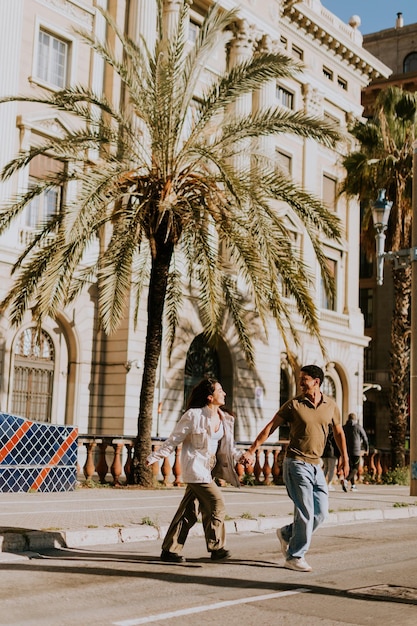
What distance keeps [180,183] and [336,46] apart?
81.3 ft

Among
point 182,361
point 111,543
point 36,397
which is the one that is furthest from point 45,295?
point 182,361

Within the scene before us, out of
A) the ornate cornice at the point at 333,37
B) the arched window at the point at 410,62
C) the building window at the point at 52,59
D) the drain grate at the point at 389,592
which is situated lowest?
the drain grate at the point at 389,592

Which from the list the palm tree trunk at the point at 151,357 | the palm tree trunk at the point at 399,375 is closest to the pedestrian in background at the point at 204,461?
the palm tree trunk at the point at 151,357

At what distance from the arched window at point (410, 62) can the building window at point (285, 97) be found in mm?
26093

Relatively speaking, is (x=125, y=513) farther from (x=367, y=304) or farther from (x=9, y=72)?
(x=367, y=304)

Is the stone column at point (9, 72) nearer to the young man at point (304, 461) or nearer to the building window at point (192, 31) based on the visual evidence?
the building window at point (192, 31)

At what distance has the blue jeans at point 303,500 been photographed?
8273 mm

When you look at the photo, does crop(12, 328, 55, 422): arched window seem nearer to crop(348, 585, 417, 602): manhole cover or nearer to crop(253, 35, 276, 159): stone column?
crop(253, 35, 276, 159): stone column

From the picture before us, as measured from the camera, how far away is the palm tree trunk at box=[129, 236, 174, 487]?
61.9ft

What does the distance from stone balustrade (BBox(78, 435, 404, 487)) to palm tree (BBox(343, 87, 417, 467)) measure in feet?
2.91

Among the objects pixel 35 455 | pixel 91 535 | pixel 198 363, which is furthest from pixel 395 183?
pixel 91 535

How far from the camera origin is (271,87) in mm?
35625

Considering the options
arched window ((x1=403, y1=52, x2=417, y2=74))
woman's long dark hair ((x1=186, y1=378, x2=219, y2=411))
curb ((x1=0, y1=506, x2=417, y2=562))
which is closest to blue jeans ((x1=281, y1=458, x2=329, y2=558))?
woman's long dark hair ((x1=186, y1=378, x2=219, y2=411))

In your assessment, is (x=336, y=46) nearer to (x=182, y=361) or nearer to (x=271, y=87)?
(x=271, y=87)
